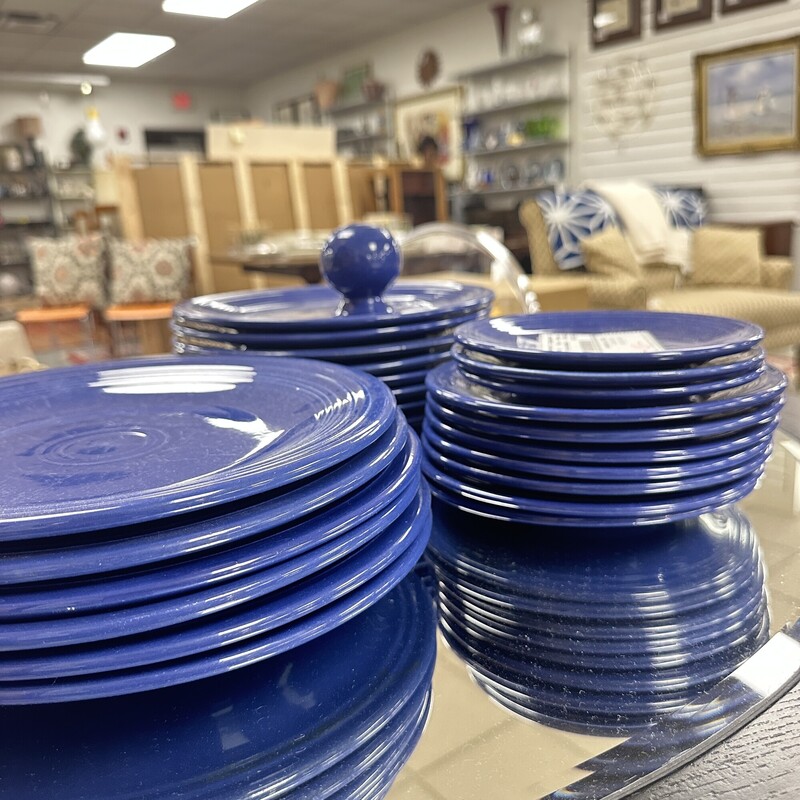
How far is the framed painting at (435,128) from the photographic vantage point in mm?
7406

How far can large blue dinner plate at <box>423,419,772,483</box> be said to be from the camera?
16.5 inches

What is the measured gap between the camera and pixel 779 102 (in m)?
4.75

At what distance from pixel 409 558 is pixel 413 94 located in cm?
821

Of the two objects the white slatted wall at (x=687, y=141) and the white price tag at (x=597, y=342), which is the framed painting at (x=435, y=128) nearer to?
the white slatted wall at (x=687, y=141)

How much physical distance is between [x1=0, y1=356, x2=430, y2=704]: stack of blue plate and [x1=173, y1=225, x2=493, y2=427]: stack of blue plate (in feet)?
0.55

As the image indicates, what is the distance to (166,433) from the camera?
406 millimetres

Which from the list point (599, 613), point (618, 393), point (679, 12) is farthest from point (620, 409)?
point (679, 12)

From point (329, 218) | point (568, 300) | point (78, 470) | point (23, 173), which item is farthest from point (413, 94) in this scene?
point (78, 470)

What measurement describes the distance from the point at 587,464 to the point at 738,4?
18.2 ft

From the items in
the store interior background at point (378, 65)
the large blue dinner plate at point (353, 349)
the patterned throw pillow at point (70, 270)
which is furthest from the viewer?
the store interior background at point (378, 65)

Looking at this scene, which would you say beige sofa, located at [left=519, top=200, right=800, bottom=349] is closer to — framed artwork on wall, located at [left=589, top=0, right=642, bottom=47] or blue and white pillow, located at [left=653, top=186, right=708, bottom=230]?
blue and white pillow, located at [left=653, top=186, right=708, bottom=230]

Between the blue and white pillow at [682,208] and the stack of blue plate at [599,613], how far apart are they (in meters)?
4.40

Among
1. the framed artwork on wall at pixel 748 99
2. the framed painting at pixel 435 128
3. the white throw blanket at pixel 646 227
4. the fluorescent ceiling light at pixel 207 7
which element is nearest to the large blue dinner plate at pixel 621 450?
the white throw blanket at pixel 646 227

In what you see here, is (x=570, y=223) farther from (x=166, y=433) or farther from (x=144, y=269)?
(x=166, y=433)
